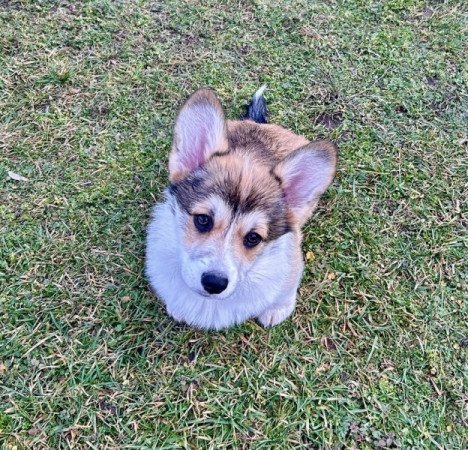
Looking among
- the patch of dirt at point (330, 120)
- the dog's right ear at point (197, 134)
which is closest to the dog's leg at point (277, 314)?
the dog's right ear at point (197, 134)

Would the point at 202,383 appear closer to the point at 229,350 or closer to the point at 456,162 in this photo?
the point at 229,350

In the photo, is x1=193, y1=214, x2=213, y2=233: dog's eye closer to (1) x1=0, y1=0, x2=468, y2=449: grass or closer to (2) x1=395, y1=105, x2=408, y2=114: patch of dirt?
(1) x1=0, y1=0, x2=468, y2=449: grass

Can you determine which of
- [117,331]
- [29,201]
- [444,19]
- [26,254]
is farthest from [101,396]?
[444,19]

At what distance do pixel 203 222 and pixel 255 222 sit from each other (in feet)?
0.92

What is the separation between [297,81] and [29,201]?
2470 millimetres

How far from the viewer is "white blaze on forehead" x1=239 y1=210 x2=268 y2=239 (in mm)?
2803

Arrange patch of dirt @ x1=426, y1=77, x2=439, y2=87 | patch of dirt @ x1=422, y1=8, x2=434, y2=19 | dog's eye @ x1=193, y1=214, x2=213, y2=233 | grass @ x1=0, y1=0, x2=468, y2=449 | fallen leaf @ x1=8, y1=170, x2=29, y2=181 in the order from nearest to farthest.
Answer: dog's eye @ x1=193, y1=214, x2=213, y2=233
grass @ x1=0, y1=0, x2=468, y2=449
fallen leaf @ x1=8, y1=170, x2=29, y2=181
patch of dirt @ x1=426, y1=77, x2=439, y2=87
patch of dirt @ x1=422, y1=8, x2=434, y2=19

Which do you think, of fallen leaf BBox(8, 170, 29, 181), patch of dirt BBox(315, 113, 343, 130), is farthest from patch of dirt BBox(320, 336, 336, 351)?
fallen leaf BBox(8, 170, 29, 181)

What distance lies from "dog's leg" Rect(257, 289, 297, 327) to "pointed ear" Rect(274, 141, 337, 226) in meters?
0.66

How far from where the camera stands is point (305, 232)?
13.1 feet

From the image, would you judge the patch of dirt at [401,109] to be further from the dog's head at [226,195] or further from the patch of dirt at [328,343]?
the patch of dirt at [328,343]

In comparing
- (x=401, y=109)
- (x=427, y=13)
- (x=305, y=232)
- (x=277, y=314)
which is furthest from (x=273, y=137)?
(x=427, y=13)

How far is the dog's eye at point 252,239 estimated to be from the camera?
113 inches

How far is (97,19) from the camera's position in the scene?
490 centimetres
